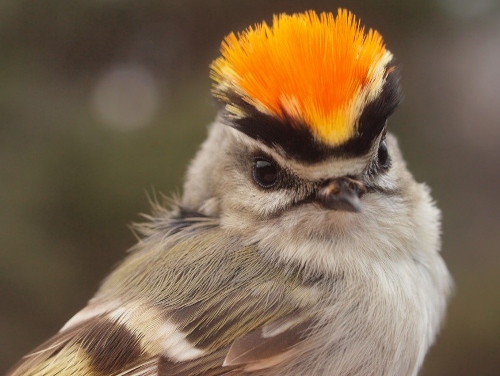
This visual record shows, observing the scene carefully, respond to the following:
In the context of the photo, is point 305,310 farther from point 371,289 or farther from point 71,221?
point 71,221

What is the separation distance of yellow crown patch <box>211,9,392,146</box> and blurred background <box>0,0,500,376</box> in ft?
3.90

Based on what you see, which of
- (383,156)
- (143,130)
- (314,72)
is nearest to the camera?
(314,72)

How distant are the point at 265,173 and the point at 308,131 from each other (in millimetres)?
105

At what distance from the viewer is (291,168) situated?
0.74 m

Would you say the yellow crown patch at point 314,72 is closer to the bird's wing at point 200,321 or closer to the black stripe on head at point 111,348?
the bird's wing at point 200,321

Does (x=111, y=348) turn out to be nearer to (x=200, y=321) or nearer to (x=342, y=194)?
(x=200, y=321)

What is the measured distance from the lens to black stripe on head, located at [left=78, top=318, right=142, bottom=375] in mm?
782

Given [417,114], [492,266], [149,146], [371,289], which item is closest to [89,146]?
[149,146]

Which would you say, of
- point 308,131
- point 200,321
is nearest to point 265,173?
point 308,131

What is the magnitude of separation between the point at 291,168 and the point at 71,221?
1.52m

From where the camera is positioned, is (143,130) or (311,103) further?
(143,130)

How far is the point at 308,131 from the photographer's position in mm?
713

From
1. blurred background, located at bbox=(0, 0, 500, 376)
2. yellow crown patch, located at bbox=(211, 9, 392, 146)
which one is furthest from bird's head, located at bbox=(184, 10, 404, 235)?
blurred background, located at bbox=(0, 0, 500, 376)

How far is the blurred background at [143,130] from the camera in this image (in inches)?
78.2
